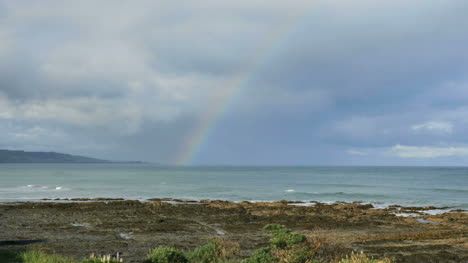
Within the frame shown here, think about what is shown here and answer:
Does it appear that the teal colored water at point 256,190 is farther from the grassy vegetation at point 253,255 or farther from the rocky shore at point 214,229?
the grassy vegetation at point 253,255

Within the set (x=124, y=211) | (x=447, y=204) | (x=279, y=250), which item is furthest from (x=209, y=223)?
(x=447, y=204)

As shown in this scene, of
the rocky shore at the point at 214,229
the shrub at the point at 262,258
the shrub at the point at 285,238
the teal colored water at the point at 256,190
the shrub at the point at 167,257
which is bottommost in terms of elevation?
the teal colored water at the point at 256,190

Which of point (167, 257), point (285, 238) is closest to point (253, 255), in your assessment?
A: point (285, 238)

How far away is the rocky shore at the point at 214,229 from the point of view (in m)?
21.0

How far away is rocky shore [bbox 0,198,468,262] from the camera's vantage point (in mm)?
20953

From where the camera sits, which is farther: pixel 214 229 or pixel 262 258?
pixel 214 229

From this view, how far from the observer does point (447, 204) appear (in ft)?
171

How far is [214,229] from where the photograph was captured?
29.5m

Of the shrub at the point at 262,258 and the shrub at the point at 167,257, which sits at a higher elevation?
the shrub at the point at 262,258

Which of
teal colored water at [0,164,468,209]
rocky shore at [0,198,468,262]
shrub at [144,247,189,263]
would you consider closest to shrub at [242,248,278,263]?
rocky shore at [0,198,468,262]

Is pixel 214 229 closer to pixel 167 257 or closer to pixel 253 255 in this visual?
pixel 167 257

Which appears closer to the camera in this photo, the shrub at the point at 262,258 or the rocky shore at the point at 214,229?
the shrub at the point at 262,258

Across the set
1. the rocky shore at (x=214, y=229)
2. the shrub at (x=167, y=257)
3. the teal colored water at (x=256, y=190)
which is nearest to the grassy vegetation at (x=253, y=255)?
the shrub at (x=167, y=257)

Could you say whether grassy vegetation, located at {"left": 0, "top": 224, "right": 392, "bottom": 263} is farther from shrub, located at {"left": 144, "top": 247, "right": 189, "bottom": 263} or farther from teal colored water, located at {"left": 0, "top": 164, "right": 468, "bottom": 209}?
teal colored water, located at {"left": 0, "top": 164, "right": 468, "bottom": 209}
